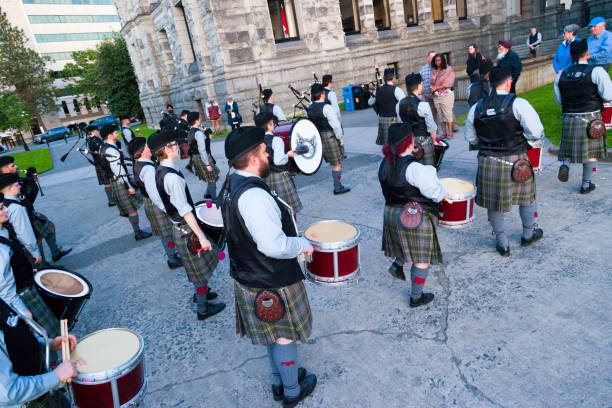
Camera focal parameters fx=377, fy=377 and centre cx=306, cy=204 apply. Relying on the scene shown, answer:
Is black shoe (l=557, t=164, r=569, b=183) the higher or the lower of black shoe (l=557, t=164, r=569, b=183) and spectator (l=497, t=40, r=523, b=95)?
the lower

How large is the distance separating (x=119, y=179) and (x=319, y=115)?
3461mm

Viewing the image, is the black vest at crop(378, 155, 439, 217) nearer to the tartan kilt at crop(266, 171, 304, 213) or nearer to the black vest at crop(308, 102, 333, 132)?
the tartan kilt at crop(266, 171, 304, 213)

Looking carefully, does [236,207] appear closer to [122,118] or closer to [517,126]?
[517,126]

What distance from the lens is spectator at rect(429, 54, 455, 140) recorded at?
8578mm

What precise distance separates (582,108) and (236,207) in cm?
483

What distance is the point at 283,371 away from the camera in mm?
2545

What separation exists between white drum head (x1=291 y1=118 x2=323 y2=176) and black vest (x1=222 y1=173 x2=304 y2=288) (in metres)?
2.59

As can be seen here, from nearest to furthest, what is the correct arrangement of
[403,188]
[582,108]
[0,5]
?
[403,188], [582,108], [0,5]

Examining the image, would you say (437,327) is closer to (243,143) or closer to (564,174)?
(243,143)

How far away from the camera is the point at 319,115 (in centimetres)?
642

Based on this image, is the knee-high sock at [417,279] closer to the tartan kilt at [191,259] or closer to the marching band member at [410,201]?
the marching band member at [410,201]

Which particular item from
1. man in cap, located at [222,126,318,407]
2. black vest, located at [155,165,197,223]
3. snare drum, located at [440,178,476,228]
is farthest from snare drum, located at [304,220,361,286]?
black vest, located at [155,165,197,223]

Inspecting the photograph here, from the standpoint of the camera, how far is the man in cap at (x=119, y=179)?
607 cm

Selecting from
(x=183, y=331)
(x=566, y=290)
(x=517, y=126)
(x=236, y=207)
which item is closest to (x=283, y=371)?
(x=236, y=207)
